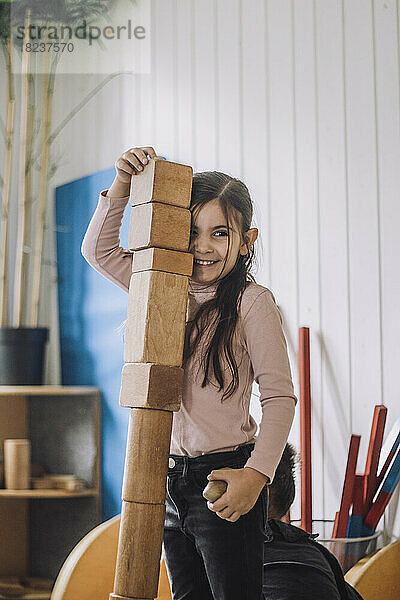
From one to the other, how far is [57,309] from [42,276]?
0.11 meters

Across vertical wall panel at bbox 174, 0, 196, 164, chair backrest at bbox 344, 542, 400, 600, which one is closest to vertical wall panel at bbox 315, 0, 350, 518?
chair backrest at bbox 344, 542, 400, 600

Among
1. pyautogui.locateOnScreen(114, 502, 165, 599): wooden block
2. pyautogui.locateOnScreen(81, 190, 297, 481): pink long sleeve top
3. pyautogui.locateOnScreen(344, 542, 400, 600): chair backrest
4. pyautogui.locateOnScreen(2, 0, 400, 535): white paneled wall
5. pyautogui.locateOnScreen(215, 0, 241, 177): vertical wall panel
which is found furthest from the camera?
pyautogui.locateOnScreen(215, 0, 241, 177): vertical wall panel

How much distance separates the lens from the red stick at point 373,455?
5.31ft

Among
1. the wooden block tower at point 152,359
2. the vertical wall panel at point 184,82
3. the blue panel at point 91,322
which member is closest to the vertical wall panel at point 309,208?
the vertical wall panel at point 184,82

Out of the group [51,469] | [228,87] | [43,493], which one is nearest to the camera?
[228,87]

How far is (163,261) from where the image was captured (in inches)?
35.8

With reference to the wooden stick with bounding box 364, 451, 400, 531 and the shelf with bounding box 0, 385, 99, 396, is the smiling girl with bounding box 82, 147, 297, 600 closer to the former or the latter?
the wooden stick with bounding box 364, 451, 400, 531

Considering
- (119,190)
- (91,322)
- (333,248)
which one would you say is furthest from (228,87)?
(119,190)

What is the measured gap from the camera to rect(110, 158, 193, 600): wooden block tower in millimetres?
887

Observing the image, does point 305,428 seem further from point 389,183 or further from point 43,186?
point 43,186

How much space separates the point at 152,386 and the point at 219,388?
0.18m

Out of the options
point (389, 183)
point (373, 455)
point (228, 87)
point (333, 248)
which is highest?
point (228, 87)

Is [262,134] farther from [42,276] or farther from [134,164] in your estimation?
[134,164]

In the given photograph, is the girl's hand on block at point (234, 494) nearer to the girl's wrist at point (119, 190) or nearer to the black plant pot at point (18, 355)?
the girl's wrist at point (119, 190)
